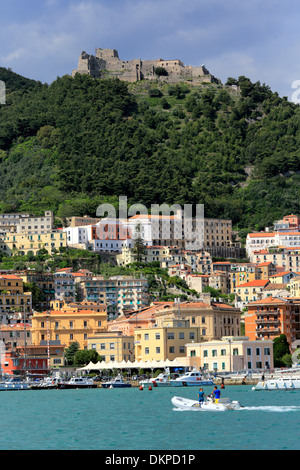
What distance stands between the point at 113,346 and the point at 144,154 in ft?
276

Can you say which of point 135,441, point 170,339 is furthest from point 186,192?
point 135,441

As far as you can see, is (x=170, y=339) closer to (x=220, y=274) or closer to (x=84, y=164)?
(x=220, y=274)

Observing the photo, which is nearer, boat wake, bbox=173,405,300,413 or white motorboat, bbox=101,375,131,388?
Answer: boat wake, bbox=173,405,300,413

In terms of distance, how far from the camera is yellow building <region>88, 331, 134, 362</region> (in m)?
96.2

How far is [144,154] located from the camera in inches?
6993

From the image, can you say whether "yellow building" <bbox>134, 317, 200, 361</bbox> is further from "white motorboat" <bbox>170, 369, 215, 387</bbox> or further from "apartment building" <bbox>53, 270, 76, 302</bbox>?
"apartment building" <bbox>53, 270, 76, 302</bbox>

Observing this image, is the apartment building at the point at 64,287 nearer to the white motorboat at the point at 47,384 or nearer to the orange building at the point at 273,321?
the orange building at the point at 273,321

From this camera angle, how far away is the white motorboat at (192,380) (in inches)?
3187

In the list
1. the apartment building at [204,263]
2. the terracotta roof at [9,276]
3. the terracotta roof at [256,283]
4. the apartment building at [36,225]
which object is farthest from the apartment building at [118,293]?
the apartment building at [36,225]

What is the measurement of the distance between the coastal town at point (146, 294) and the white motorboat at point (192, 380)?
6200 millimetres

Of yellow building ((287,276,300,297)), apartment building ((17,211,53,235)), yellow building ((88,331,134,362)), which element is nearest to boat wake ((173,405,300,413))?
yellow building ((88,331,134,362))

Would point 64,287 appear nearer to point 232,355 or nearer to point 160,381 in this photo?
point 232,355

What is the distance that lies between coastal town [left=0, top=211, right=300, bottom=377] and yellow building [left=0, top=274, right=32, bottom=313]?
0.41 feet

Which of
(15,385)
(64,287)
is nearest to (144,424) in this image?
(15,385)
